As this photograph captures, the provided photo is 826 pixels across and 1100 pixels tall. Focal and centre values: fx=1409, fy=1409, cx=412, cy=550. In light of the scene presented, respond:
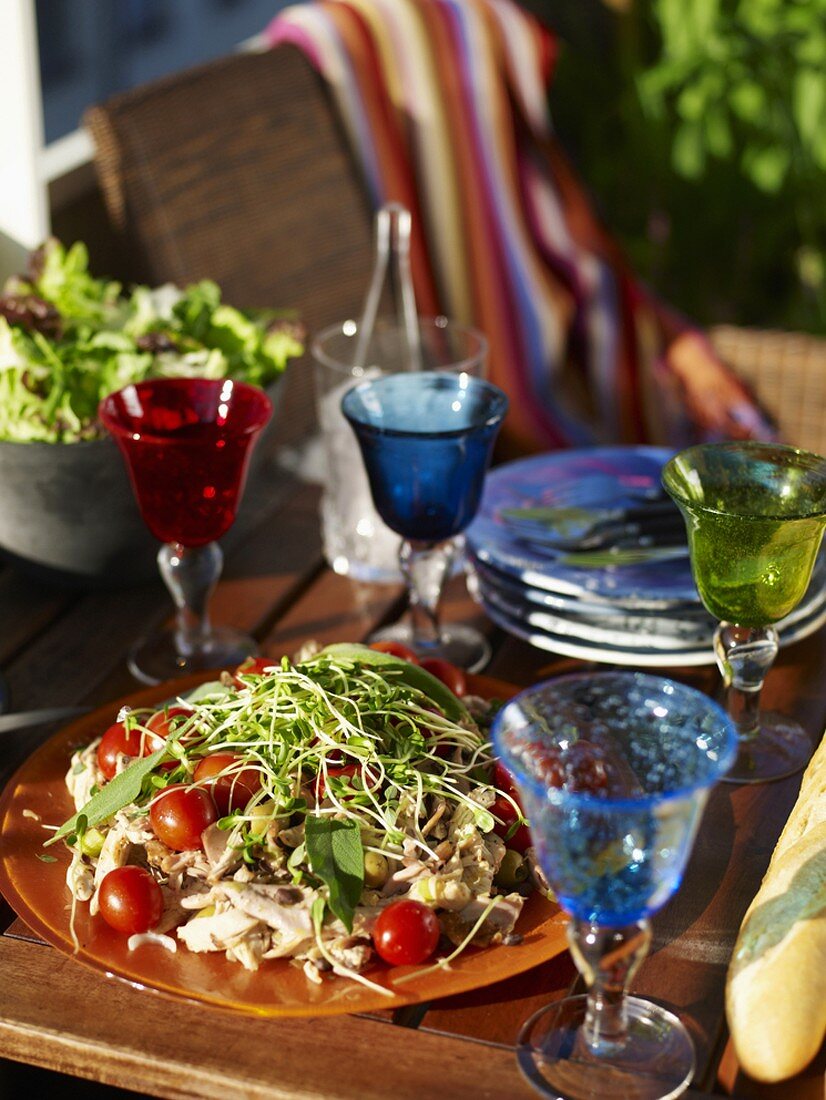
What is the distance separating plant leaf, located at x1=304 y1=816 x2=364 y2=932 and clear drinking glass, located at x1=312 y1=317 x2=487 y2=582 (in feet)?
2.04

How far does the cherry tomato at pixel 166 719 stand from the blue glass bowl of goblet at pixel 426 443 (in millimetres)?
283

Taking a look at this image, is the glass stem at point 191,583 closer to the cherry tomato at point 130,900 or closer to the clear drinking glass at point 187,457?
the clear drinking glass at point 187,457

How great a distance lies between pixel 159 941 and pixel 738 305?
2.95 metres

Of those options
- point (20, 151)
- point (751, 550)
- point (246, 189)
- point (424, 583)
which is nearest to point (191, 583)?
point (424, 583)

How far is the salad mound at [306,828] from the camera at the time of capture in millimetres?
934

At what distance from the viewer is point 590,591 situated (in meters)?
1.37

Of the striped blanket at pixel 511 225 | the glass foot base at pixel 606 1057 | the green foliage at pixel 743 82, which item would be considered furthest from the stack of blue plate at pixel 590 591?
the green foliage at pixel 743 82

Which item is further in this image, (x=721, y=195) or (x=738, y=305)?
(x=738, y=305)

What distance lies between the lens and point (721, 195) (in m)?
3.32

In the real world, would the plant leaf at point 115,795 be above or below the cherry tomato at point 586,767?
below

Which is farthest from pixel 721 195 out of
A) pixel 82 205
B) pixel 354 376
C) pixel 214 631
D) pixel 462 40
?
pixel 214 631

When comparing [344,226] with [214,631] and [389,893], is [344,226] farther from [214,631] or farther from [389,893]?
[389,893]

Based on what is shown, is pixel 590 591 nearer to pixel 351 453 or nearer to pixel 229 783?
pixel 351 453

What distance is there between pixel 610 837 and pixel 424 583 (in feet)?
2.05
